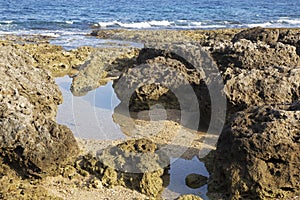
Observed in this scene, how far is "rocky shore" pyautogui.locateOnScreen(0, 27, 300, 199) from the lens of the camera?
6.42m

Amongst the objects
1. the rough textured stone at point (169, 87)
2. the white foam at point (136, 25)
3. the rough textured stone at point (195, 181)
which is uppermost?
the rough textured stone at point (169, 87)

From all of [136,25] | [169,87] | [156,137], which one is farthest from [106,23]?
[156,137]

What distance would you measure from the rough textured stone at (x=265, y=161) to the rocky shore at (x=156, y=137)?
15 mm

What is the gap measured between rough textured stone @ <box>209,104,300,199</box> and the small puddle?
717mm

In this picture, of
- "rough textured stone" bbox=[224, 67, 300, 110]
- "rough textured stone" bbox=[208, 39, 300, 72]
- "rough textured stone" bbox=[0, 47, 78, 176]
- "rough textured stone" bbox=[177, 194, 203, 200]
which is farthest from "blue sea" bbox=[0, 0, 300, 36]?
"rough textured stone" bbox=[177, 194, 203, 200]

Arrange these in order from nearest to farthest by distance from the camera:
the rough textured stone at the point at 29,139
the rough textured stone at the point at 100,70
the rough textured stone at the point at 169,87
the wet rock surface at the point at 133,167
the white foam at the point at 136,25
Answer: the rough textured stone at the point at 29,139, the wet rock surface at the point at 133,167, the rough textured stone at the point at 169,87, the rough textured stone at the point at 100,70, the white foam at the point at 136,25

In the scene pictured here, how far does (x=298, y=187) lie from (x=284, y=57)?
22.7 feet

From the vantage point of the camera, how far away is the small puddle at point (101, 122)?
23.6 feet

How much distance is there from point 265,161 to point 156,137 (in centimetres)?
339

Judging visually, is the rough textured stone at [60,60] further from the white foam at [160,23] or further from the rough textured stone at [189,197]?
the white foam at [160,23]

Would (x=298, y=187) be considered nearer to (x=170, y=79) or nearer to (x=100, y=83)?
(x=170, y=79)

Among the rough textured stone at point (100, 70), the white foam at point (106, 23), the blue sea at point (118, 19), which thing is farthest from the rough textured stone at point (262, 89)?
the white foam at point (106, 23)

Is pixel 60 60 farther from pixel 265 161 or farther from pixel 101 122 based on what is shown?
pixel 265 161

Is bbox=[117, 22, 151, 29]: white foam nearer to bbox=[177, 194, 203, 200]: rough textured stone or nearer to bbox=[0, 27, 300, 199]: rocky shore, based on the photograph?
bbox=[0, 27, 300, 199]: rocky shore
